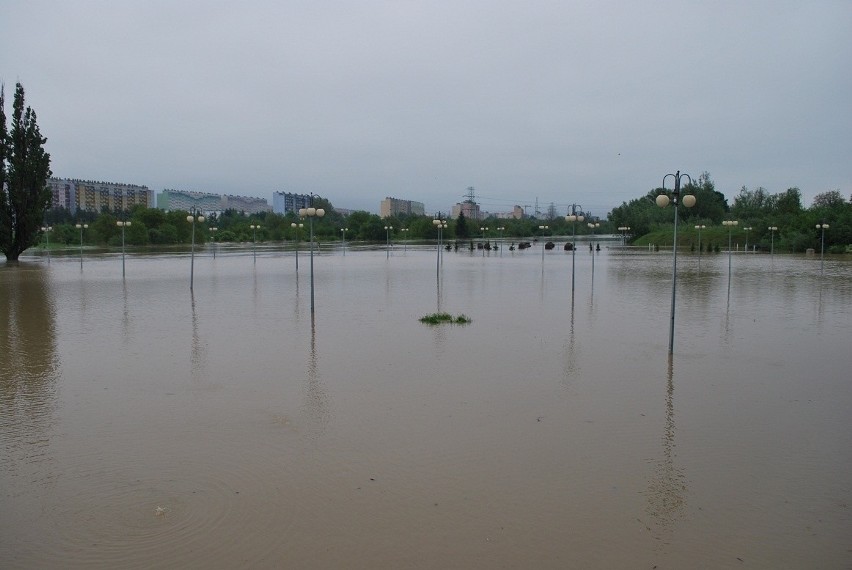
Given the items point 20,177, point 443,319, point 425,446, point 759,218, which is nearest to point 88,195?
point 20,177

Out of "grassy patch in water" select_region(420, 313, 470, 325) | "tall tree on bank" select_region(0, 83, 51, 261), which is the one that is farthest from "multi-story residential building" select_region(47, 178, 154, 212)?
"grassy patch in water" select_region(420, 313, 470, 325)

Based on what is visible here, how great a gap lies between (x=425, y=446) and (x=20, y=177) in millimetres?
42685

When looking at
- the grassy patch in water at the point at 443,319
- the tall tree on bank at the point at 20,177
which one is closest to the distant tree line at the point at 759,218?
the grassy patch in water at the point at 443,319

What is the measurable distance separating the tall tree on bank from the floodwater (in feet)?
104

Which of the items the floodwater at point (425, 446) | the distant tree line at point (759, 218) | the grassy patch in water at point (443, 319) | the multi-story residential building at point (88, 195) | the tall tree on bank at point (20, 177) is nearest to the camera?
the floodwater at point (425, 446)

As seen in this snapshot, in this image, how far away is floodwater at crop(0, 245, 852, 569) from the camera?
4.39m

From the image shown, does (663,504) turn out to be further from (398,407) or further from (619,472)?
(398,407)

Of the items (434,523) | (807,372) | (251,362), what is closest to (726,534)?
(434,523)

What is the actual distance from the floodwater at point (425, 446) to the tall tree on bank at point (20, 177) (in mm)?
31727

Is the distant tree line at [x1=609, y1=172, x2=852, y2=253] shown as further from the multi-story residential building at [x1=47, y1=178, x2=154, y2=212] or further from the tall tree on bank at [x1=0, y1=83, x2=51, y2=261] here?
the multi-story residential building at [x1=47, y1=178, x2=154, y2=212]

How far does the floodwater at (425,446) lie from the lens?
439 cm

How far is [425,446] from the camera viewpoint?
6207mm

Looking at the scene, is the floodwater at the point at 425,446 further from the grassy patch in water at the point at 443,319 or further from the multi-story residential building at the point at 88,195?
the multi-story residential building at the point at 88,195

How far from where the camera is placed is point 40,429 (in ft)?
22.0
